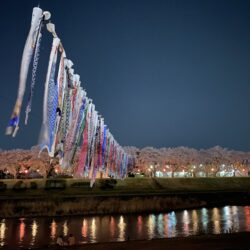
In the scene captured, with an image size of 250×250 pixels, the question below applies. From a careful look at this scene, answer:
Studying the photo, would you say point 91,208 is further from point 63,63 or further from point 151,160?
point 151,160

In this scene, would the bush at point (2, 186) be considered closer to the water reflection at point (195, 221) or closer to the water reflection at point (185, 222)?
the water reflection at point (185, 222)

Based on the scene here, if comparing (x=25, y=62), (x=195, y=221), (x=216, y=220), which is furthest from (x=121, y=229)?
(x=25, y=62)

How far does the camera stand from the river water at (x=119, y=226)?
26781 mm

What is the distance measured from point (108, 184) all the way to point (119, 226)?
25313mm

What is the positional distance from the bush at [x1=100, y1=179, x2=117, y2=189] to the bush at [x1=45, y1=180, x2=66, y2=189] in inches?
234

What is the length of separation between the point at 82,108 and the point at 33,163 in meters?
72.2

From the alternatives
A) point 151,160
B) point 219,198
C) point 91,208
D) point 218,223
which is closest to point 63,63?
point 218,223

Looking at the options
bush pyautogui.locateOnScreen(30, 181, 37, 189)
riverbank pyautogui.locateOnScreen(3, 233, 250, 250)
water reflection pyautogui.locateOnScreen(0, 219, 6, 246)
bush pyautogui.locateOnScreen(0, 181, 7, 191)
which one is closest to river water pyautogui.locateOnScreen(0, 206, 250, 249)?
water reflection pyautogui.locateOnScreen(0, 219, 6, 246)

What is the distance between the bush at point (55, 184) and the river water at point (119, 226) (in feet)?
58.7

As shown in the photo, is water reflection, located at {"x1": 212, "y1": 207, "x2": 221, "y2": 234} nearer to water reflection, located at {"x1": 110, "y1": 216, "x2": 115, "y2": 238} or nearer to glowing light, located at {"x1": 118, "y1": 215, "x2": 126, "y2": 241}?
glowing light, located at {"x1": 118, "y1": 215, "x2": 126, "y2": 241}

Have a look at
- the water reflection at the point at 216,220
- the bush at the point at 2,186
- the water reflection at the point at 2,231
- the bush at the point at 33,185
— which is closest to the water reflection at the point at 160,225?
the water reflection at the point at 216,220

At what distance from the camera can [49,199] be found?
41219 millimetres

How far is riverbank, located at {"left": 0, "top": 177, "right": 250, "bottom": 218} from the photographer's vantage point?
39625mm

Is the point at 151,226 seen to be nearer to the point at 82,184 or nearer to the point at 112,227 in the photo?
the point at 112,227
